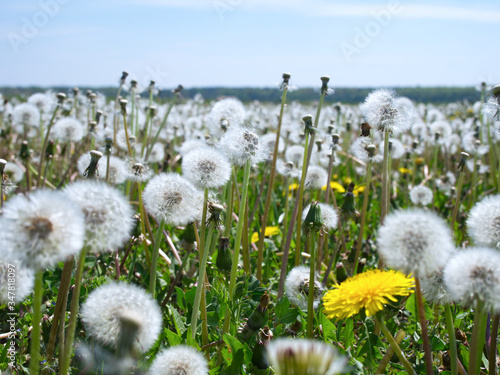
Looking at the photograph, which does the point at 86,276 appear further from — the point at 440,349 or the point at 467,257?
the point at 467,257

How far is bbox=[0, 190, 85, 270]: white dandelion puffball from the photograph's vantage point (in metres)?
1.02

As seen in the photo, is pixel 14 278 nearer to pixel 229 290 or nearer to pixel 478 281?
pixel 229 290

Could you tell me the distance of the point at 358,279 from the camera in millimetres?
1665

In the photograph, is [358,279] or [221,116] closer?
[358,279]

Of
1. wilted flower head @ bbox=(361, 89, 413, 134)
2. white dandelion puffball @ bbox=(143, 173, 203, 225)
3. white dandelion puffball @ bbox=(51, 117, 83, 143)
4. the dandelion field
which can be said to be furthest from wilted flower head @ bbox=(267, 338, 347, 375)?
white dandelion puffball @ bbox=(51, 117, 83, 143)

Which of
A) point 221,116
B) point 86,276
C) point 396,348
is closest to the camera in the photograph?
point 396,348

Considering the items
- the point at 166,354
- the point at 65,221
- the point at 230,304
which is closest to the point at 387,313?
the point at 230,304

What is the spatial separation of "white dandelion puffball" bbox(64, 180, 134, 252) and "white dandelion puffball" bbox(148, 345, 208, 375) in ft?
1.17

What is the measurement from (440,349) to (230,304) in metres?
0.91

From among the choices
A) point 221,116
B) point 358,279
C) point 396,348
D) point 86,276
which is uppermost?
point 221,116

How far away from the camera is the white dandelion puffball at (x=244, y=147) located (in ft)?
6.59

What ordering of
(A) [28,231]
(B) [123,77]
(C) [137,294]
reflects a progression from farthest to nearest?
1. (B) [123,77]
2. (C) [137,294]
3. (A) [28,231]

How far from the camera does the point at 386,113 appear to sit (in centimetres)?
203

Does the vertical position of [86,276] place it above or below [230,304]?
below
